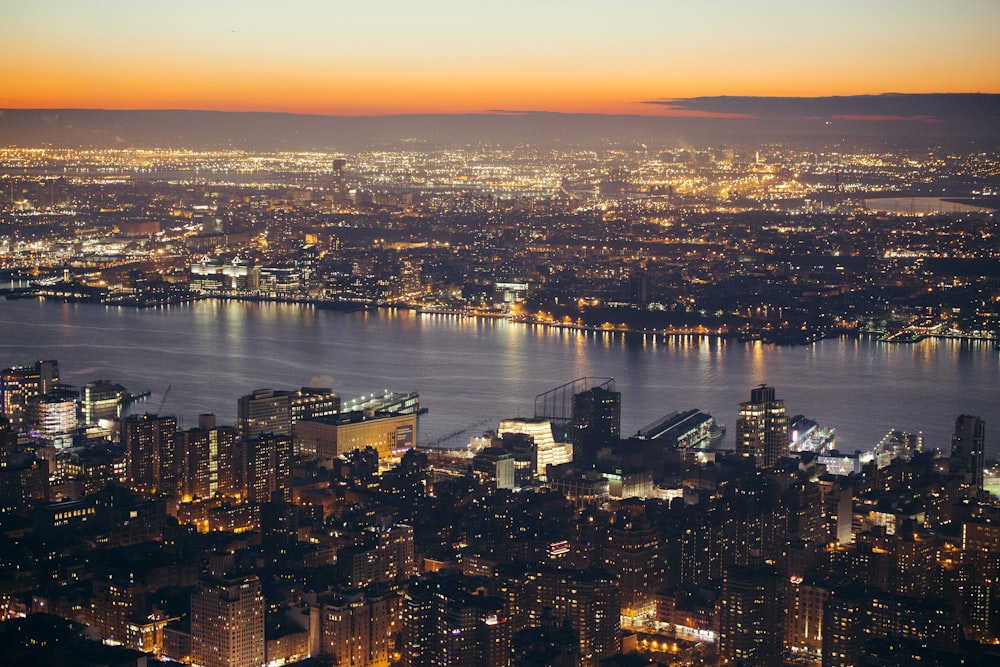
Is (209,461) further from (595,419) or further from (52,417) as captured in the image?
(595,419)

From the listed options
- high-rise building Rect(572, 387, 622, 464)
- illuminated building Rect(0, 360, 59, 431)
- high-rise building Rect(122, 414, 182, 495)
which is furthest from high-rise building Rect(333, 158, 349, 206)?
high-rise building Rect(122, 414, 182, 495)

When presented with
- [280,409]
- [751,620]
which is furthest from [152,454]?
[751,620]

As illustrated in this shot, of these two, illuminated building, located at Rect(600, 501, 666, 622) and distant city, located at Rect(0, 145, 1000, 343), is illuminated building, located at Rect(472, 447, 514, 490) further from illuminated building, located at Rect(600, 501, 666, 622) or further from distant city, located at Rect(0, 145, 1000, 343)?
distant city, located at Rect(0, 145, 1000, 343)

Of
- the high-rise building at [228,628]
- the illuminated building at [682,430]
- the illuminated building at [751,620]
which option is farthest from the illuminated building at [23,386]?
the illuminated building at [751,620]

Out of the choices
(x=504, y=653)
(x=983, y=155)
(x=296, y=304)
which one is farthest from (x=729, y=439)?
(x=296, y=304)

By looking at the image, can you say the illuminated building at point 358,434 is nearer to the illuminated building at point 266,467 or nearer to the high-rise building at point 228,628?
the illuminated building at point 266,467

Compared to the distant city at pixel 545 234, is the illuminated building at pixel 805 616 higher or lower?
lower

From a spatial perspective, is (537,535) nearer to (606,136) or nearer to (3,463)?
(3,463)
